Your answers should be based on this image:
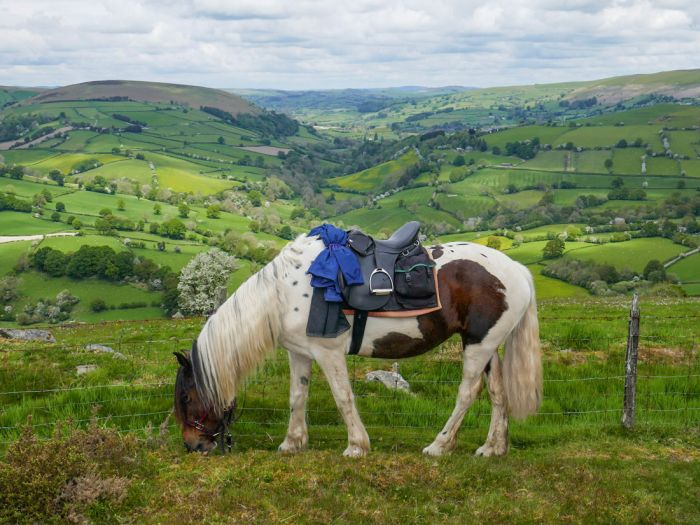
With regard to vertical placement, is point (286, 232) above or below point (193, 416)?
below

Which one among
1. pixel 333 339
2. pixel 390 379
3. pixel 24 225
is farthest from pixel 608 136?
pixel 333 339

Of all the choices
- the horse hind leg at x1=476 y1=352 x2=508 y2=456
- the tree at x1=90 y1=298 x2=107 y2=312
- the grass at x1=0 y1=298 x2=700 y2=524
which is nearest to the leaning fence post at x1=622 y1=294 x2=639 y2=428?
the grass at x1=0 y1=298 x2=700 y2=524

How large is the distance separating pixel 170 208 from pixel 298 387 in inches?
4469

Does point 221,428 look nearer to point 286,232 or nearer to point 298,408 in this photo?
point 298,408

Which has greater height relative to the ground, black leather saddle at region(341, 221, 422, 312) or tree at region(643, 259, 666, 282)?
black leather saddle at region(341, 221, 422, 312)

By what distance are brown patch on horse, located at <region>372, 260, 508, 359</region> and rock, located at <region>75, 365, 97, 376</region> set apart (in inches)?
231

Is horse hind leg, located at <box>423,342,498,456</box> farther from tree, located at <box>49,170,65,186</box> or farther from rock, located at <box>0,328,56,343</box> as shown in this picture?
tree, located at <box>49,170,65,186</box>

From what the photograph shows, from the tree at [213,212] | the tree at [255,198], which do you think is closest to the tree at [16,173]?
the tree at [213,212]

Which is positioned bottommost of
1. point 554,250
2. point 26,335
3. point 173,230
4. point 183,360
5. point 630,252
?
point 630,252

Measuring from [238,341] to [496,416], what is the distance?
3.26m

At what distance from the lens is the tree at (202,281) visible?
50375mm

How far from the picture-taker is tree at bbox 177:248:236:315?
5038 centimetres

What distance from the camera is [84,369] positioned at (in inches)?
430

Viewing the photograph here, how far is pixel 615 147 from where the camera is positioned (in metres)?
147
